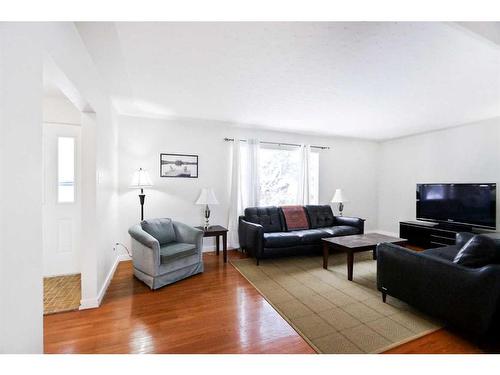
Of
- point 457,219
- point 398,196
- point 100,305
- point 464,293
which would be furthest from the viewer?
point 398,196

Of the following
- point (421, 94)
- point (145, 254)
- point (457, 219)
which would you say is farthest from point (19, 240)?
point (457, 219)

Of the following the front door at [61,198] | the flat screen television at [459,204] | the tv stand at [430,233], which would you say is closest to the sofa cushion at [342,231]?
the tv stand at [430,233]

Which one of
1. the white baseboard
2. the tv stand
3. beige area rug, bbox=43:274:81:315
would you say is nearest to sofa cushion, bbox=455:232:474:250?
the tv stand

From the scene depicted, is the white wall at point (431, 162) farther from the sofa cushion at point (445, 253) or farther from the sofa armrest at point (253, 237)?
the sofa armrest at point (253, 237)

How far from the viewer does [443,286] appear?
1894 millimetres

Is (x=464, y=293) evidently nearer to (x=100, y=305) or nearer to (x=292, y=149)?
(x=100, y=305)

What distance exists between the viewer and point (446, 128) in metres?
4.59

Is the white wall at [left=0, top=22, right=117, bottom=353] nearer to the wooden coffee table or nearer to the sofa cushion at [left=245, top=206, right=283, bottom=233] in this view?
the wooden coffee table

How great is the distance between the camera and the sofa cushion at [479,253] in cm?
180

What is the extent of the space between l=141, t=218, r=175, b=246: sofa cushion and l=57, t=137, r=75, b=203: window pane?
1072 mm

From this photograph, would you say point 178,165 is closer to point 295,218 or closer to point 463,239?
point 295,218

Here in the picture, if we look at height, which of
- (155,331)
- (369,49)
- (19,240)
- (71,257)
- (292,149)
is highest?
(369,49)

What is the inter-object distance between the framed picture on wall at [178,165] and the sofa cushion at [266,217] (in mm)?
1226

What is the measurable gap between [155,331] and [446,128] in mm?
5879
